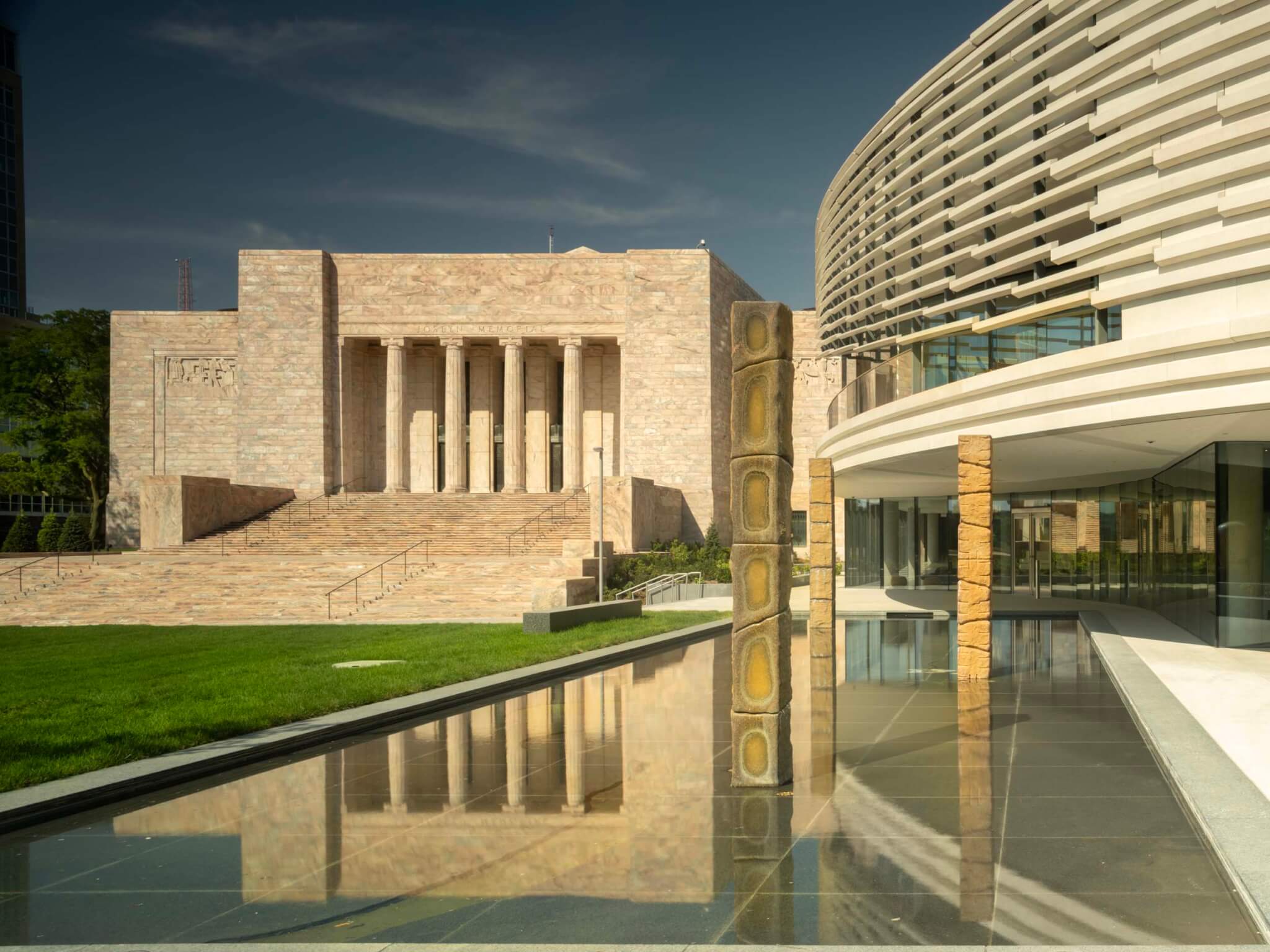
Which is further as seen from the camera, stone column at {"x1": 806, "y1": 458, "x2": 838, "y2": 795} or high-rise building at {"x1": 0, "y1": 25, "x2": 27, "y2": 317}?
high-rise building at {"x1": 0, "y1": 25, "x2": 27, "y2": 317}

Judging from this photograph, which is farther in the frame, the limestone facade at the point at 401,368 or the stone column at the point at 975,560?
the limestone facade at the point at 401,368

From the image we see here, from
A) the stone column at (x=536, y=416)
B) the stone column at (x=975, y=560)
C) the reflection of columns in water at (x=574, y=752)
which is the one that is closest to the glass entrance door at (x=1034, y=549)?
the stone column at (x=975, y=560)

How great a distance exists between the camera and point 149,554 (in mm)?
37812

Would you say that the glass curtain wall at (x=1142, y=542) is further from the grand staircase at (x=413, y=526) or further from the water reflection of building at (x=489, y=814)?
the grand staircase at (x=413, y=526)

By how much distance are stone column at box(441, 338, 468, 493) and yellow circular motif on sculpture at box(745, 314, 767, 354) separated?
4493 cm

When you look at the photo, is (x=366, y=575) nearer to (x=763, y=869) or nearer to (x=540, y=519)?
(x=540, y=519)

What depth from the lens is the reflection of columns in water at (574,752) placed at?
28.1 feet

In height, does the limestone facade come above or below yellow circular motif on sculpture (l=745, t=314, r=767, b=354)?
above

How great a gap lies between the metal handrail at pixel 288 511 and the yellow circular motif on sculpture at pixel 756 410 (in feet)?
111

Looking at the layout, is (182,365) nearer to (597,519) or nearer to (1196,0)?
(597,519)

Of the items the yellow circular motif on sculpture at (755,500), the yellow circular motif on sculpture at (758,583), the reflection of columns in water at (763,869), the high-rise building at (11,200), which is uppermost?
the high-rise building at (11,200)

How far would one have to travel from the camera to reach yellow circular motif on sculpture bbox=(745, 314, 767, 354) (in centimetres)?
905

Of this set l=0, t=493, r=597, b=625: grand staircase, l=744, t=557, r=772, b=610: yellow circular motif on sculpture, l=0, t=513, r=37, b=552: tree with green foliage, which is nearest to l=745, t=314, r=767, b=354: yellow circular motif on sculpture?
l=744, t=557, r=772, b=610: yellow circular motif on sculpture

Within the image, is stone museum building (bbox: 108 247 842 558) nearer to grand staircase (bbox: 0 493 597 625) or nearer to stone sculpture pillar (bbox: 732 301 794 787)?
grand staircase (bbox: 0 493 597 625)
